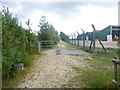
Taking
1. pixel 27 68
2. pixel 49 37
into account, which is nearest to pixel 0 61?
pixel 27 68

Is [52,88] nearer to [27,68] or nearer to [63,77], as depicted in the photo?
[63,77]

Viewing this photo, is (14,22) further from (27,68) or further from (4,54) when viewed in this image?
(4,54)

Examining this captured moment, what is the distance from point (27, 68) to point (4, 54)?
290cm

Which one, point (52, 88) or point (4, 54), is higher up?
point (4, 54)

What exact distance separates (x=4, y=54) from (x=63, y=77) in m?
2.21

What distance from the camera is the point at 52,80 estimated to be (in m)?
8.52

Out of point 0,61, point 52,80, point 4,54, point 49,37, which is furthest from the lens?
point 49,37

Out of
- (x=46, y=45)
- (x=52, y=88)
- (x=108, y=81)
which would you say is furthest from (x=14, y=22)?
(x=46, y=45)

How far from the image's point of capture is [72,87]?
291 inches

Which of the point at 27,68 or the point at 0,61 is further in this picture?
the point at 27,68

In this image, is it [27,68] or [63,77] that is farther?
[27,68]

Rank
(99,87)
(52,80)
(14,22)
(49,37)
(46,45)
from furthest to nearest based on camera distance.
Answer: (49,37), (46,45), (14,22), (52,80), (99,87)

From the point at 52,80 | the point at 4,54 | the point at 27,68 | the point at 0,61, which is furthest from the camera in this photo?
the point at 27,68

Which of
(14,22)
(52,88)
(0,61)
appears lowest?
(52,88)
